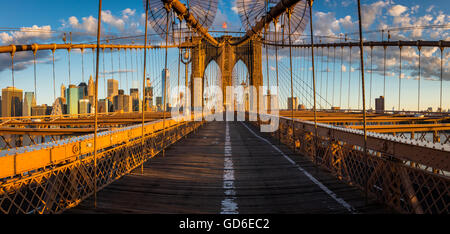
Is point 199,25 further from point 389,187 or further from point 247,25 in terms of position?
point 389,187

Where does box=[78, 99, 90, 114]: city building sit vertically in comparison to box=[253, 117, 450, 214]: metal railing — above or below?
above

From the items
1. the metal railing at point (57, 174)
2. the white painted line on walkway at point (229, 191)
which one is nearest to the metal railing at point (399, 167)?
the white painted line on walkway at point (229, 191)

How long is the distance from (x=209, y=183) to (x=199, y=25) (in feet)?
43.0

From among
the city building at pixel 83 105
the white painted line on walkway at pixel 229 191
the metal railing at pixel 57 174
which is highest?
the city building at pixel 83 105

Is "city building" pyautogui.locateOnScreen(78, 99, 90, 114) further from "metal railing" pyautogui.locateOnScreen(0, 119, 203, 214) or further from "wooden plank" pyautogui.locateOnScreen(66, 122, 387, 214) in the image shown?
"metal railing" pyautogui.locateOnScreen(0, 119, 203, 214)

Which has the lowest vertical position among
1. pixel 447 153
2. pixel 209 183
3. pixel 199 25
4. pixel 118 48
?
pixel 209 183

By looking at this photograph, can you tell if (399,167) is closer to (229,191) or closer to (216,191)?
(229,191)

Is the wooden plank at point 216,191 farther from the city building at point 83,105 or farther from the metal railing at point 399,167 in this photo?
the city building at point 83,105

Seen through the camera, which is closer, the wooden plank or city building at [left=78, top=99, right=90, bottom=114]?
the wooden plank

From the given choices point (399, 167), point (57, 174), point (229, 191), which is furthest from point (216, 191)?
point (399, 167)

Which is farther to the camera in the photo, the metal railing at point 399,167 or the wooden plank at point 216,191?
the wooden plank at point 216,191

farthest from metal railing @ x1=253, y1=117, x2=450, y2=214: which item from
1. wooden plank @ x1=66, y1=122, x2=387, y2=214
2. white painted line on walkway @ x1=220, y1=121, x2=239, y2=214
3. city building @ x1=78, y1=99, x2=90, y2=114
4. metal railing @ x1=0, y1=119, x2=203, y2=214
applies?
city building @ x1=78, y1=99, x2=90, y2=114
